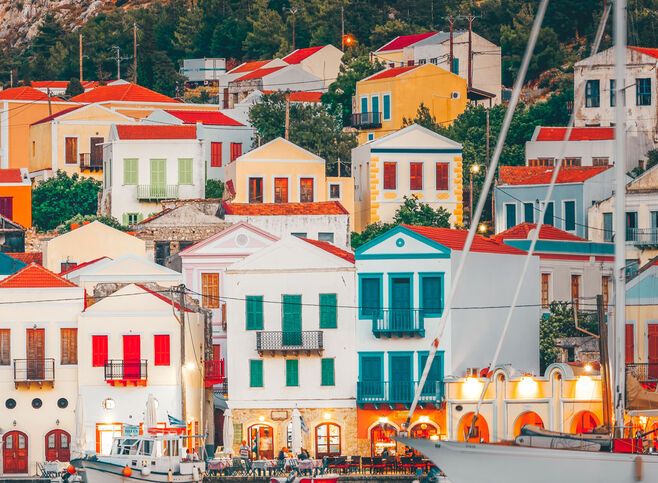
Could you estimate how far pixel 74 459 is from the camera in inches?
3127

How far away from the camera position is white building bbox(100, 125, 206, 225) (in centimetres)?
11388

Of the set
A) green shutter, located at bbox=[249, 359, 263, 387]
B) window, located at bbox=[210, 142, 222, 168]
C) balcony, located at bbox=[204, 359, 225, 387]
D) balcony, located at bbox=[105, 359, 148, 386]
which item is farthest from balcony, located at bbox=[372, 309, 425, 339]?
window, located at bbox=[210, 142, 222, 168]

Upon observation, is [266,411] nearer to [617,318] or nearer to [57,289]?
[57,289]

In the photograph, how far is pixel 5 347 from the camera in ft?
286

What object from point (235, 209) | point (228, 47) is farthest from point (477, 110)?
point (228, 47)

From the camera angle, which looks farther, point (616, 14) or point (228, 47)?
point (228, 47)

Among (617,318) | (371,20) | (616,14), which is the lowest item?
(617,318)

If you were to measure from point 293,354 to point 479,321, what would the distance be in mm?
7489

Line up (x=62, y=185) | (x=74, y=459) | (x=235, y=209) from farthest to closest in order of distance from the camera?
(x=62, y=185) → (x=235, y=209) → (x=74, y=459)

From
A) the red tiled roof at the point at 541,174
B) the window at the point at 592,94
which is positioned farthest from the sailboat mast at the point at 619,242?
the window at the point at 592,94

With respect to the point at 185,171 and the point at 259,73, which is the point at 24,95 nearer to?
the point at 259,73

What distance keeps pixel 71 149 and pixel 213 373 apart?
120ft

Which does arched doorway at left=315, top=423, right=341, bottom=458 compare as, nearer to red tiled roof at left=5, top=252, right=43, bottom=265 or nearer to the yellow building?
red tiled roof at left=5, top=252, right=43, bottom=265

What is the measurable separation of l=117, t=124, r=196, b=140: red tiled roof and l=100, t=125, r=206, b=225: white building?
3.7 inches
